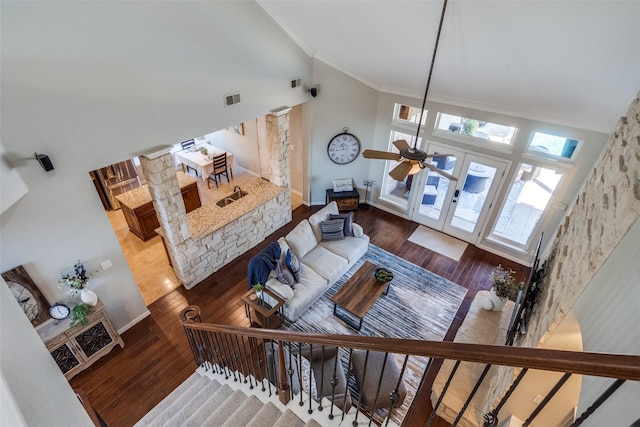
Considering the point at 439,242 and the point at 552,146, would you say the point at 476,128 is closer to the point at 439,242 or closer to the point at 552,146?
the point at 552,146

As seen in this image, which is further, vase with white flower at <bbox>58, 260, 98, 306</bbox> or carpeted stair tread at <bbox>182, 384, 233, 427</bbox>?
vase with white flower at <bbox>58, 260, 98, 306</bbox>

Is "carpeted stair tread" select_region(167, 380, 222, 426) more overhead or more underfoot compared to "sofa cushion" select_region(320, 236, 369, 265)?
more overhead

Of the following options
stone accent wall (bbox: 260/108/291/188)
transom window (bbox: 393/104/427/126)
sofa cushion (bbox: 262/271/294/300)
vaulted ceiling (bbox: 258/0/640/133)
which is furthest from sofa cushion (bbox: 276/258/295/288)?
transom window (bbox: 393/104/427/126)

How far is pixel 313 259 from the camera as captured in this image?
5.75 meters

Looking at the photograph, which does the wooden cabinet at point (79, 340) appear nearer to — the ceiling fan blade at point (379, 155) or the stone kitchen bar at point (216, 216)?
the stone kitchen bar at point (216, 216)

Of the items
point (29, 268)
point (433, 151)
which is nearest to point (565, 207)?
point (433, 151)

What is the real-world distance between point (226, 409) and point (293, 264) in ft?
8.15

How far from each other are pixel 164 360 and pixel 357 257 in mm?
3548

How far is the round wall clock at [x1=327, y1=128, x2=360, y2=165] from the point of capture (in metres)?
7.12

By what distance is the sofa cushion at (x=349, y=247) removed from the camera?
5941mm

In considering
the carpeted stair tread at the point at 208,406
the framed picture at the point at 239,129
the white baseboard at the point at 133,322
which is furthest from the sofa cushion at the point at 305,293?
the framed picture at the point at 239,129

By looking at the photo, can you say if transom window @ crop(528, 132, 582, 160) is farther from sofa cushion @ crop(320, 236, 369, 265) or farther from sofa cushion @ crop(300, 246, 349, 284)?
sofa cushion @ crop(300, 246, 349, 284)

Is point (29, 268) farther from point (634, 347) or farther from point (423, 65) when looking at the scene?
point (423, 65)

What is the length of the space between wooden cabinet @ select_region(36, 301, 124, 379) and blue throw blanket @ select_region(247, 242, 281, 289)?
1.99 meters
